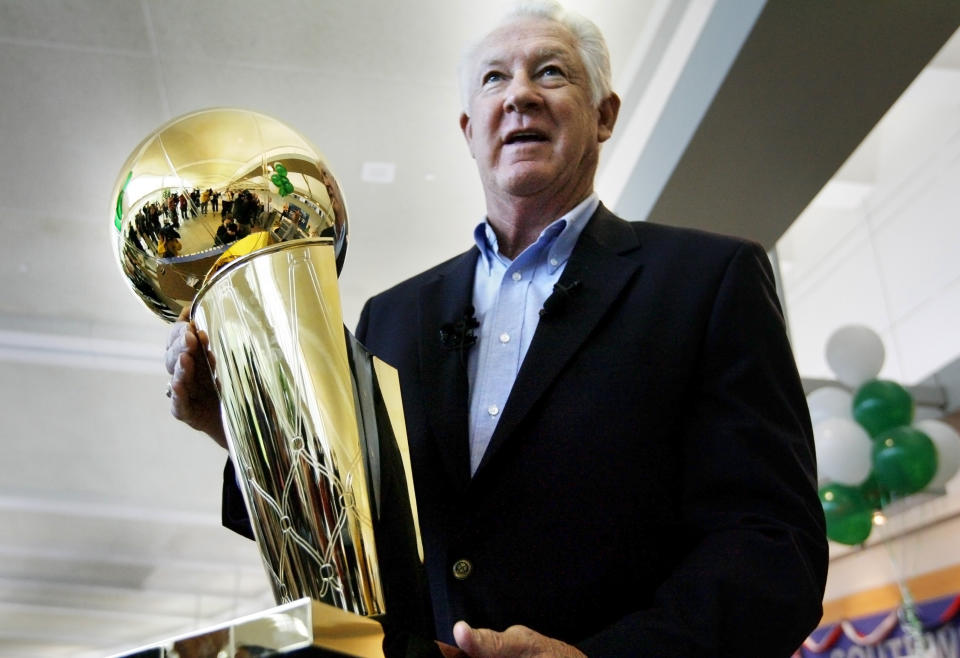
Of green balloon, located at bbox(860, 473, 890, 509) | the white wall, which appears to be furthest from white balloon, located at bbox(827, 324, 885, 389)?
the white wall

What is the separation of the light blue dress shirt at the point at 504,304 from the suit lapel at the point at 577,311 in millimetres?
34

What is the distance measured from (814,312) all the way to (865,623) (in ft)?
5.49

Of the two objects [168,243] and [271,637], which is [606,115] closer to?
[168,243]

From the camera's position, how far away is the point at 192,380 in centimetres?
85

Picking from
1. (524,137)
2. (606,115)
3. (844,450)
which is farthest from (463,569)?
(844,450)

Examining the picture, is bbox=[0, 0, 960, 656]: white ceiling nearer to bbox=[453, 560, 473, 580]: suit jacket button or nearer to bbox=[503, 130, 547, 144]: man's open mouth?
bbox=[503, 130, 547, 144]: man's open mouth

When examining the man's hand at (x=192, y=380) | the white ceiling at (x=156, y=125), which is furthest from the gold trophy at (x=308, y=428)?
the white ceiling at (x=156, y=125)

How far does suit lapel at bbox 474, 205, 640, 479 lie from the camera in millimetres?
970

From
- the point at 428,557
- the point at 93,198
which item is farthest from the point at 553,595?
the point at 93,198

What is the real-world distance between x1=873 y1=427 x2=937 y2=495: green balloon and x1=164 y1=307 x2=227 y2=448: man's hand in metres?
3.39

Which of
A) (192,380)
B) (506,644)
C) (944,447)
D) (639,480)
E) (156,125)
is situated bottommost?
(506,644)

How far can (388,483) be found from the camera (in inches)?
29.6

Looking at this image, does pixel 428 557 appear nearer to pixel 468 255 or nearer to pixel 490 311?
pixel 490 311

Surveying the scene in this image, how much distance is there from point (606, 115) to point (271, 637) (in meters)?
0.99
